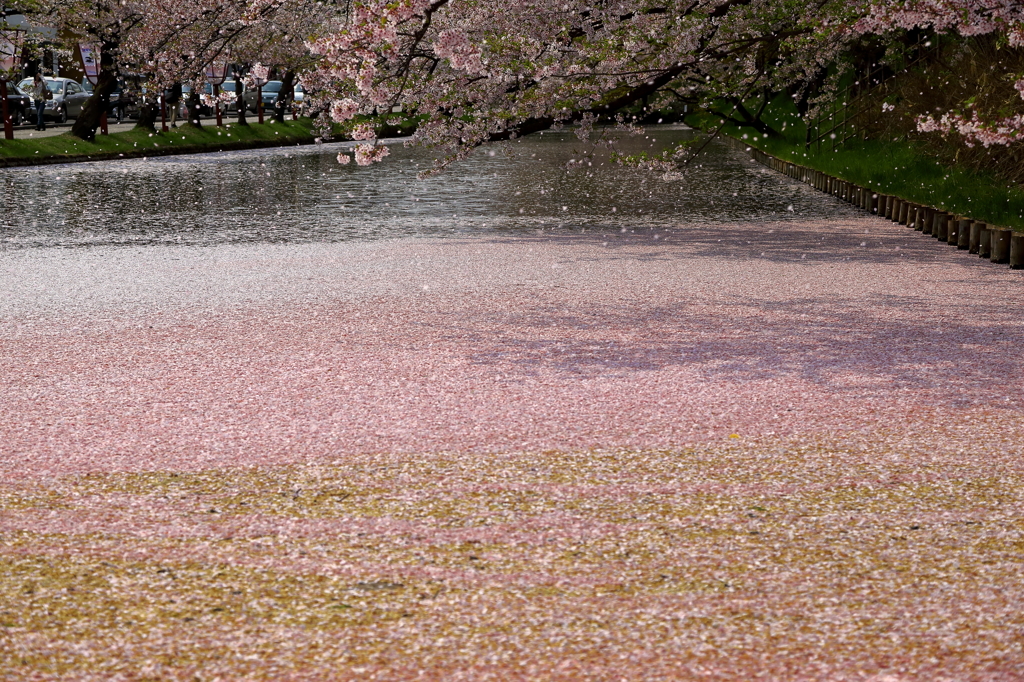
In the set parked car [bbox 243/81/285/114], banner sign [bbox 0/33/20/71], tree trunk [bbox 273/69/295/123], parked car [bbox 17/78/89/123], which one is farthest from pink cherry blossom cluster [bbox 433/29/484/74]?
parked car [bbox 243/81/285/114]

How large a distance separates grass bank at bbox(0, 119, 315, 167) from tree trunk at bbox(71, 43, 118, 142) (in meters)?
0.30

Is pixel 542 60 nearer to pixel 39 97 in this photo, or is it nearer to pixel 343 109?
pixel 343 109

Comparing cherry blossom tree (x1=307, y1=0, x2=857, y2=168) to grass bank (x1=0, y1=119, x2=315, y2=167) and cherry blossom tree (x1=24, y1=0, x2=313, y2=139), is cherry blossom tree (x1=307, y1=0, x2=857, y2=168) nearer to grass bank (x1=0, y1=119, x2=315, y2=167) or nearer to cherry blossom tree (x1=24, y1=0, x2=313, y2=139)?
cherry blossom tree (x1=24, y1=0, x2=313, y2=139)

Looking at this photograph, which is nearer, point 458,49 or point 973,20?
point 973,20

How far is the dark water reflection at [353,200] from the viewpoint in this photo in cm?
1734

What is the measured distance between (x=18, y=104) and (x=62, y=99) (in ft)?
10.1

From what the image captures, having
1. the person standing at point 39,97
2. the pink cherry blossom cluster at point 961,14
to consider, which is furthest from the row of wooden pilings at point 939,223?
the person standing at point 39,97

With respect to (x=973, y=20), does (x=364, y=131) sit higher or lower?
lower

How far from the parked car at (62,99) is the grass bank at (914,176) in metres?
23.5

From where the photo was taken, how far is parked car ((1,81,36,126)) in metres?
40.8

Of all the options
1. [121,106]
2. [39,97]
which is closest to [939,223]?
[39,97]

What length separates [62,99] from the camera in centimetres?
4403

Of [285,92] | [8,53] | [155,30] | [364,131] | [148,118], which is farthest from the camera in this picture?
[285,92]

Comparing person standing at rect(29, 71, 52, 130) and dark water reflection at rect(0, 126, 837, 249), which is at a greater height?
person standing at rect(29, 71, 52, 130)
